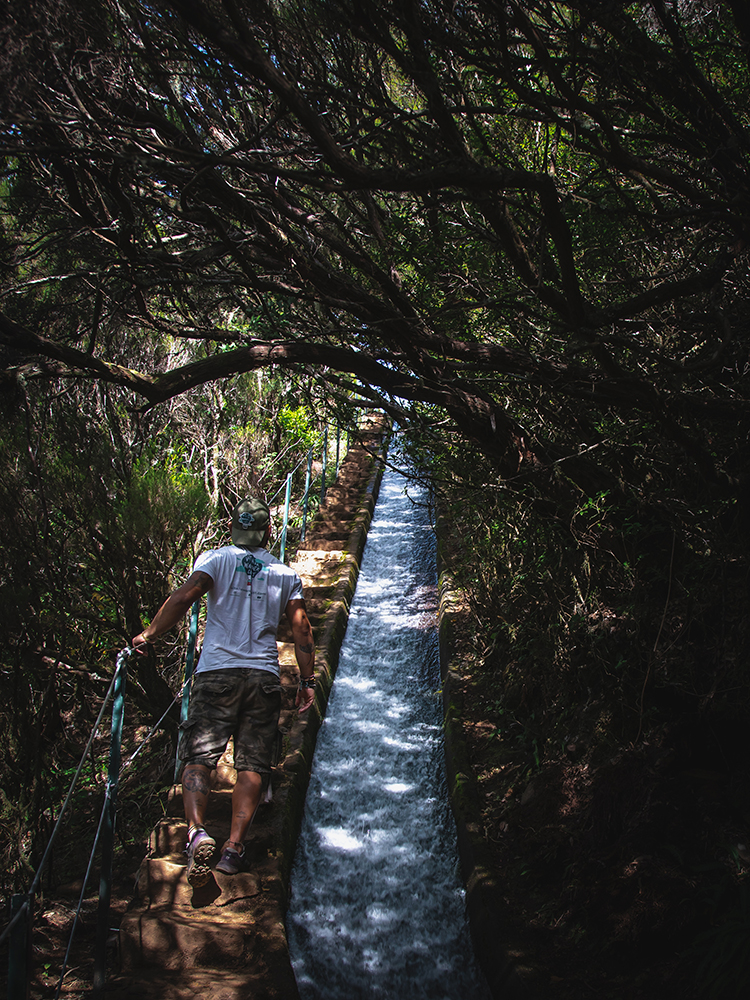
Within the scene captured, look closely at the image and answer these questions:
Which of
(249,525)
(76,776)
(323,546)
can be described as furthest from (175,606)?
(323,546)

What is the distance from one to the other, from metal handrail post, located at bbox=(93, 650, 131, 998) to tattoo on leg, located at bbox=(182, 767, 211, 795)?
375 millimetres

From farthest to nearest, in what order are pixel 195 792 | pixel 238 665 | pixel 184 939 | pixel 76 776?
pixel 238 665, pixel 195 792, pixel 184 939, pixel 76 776

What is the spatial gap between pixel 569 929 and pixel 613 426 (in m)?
2.70

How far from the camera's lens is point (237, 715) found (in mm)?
3584

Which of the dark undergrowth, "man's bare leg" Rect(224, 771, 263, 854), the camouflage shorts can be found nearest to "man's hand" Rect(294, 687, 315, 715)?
the camouflage shorts

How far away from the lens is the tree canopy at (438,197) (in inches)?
127

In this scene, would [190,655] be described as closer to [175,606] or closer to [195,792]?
[175,606]

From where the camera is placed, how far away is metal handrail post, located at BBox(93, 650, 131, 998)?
280 cm

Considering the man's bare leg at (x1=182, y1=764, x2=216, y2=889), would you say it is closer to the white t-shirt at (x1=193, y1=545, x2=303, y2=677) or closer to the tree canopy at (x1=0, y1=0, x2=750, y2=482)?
the white t-shirt at (x1=193, y1=545, x2=303, y2=677)

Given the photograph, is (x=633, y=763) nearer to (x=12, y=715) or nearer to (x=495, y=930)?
(x=495, y=930)

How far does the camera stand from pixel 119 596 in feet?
17.4

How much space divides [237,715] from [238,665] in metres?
0.26

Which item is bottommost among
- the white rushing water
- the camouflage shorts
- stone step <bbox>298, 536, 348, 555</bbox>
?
the white rushing water

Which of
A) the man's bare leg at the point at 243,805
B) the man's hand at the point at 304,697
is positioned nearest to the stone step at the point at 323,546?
the man's hand at the point at 304,697
